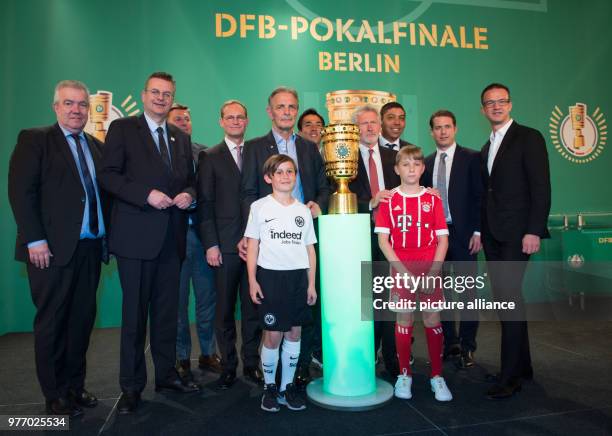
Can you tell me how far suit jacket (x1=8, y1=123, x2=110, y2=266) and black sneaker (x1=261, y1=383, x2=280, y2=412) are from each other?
1264 millimetres

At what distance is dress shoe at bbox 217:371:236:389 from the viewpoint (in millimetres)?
2881

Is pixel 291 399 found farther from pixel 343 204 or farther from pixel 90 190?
pixel 90 190

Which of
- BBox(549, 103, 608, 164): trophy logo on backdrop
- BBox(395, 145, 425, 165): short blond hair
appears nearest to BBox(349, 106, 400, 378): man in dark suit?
BBox(395, 145, 425, 165): short blond hair

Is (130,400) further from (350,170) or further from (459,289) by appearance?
(459,289)

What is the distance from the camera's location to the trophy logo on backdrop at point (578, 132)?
5.65m

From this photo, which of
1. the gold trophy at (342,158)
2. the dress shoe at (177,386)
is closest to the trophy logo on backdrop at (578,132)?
the gold trophy at (342,158)

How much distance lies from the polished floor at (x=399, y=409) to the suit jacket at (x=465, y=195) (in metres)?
0.97

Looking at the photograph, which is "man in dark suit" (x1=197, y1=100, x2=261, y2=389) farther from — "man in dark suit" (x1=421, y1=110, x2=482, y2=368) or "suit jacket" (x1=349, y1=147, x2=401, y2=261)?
"man in dark suit" (x1=421, y1=110, x2=482, y2=368)

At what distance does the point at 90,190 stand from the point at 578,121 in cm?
566

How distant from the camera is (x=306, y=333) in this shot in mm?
2939

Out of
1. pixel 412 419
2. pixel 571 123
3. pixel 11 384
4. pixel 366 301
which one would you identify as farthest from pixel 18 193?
pixel 571 123

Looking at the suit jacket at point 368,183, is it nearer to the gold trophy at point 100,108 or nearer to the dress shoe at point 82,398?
the dress shoe at point 82,398

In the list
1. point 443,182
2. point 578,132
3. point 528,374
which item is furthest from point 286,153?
point 578,132

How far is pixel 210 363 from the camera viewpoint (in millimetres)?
3369
